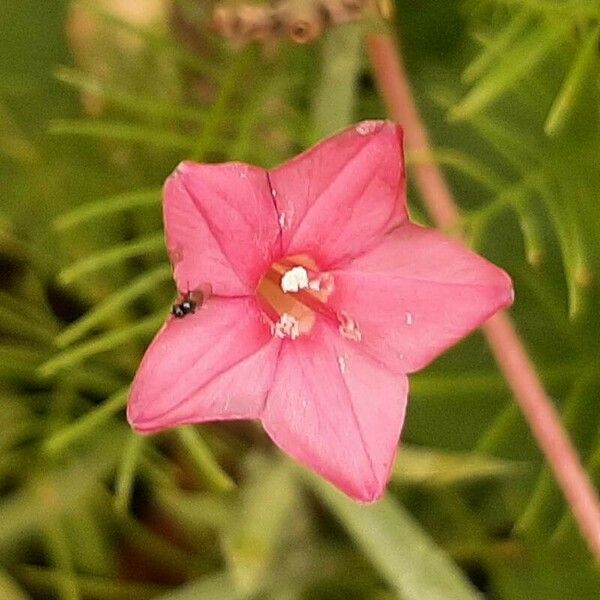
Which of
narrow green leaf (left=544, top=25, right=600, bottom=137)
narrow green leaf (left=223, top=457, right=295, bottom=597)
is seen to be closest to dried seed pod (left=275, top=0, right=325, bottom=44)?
narrow green leaf (left=544, top=25, right=600, bottom=137)

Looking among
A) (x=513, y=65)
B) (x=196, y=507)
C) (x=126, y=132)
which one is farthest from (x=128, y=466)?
(x=513, y=65)

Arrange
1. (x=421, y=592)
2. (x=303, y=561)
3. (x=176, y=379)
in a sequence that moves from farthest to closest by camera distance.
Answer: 1. (x=303, y=561)
2. (x=421, y=592)
3. (x=176, y=379)

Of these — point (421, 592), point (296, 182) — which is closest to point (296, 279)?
point (296, 182)

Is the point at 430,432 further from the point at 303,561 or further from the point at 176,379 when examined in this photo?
the point at 176,379

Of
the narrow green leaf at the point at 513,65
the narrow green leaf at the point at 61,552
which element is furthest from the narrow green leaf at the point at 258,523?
the narrow green leaf at the point at 513,65

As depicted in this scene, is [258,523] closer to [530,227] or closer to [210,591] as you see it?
[210,591]
